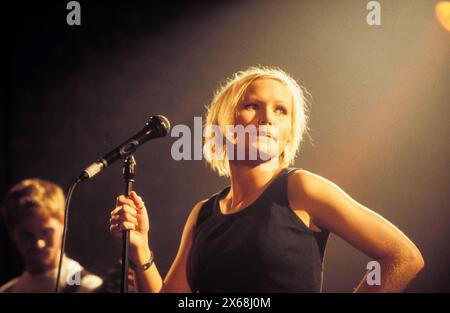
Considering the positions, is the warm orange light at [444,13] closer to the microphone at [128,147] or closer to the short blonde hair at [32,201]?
the microphone at [128,147]

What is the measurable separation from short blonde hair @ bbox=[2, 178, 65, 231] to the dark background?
49 millimetres

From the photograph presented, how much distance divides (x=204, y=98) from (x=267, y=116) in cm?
39

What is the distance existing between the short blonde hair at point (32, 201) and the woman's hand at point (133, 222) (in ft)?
1.68

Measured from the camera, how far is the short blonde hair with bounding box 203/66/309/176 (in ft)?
6.79

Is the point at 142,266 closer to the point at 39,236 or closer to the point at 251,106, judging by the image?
the point at 39,236

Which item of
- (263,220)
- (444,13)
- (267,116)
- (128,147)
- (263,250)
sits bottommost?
(263,250)

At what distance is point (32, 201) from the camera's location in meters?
2.34

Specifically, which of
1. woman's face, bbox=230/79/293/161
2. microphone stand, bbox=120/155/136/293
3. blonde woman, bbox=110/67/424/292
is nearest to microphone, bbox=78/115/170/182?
microphone stand, bbox=120/155/136/293

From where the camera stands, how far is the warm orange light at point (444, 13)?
2078mm

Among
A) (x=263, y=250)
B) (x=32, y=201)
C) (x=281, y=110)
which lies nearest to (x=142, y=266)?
(x=263, y=250)

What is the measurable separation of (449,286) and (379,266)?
38cm

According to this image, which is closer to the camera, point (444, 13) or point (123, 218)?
point (123, 218)

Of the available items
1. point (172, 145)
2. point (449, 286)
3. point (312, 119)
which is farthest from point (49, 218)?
point (449, 286)
